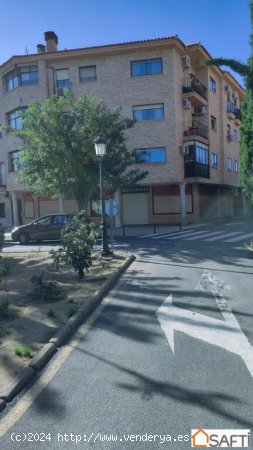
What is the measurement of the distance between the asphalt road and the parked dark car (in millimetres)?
12900

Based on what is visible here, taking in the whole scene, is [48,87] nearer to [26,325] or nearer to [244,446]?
[26,325]

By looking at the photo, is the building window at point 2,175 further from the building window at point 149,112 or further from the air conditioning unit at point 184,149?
the air conditioning unit at point 184,149

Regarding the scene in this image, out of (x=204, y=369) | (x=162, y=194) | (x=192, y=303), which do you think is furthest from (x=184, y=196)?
(x=204, y=369)

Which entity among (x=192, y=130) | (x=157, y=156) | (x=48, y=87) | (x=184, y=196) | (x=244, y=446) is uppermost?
(x=48, y=87)

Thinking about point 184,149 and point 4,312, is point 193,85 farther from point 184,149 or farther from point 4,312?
point 4,312

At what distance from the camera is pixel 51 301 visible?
22.7 ft

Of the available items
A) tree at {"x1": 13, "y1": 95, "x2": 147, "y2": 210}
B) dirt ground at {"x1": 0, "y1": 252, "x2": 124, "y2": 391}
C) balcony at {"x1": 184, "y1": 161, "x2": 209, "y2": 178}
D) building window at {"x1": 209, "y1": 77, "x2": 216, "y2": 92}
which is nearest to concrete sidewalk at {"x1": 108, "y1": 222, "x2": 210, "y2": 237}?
tree at {"x1": 13, "y1": 95, "x2": 147, "y2": 210}

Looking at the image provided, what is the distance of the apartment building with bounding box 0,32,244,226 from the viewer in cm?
2711

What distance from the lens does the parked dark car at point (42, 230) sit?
1986 cm

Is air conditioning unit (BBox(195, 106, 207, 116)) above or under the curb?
above

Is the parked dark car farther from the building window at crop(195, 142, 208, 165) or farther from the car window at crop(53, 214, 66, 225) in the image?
the building window at crop(195, 142, 208, 165)

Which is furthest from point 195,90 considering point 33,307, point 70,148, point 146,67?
point 33,307

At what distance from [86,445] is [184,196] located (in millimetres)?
25795

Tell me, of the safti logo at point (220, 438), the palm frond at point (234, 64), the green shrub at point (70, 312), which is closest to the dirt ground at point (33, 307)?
the green shrub at point (70, 312)
